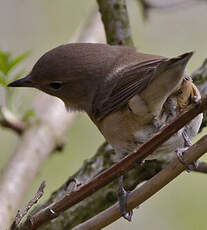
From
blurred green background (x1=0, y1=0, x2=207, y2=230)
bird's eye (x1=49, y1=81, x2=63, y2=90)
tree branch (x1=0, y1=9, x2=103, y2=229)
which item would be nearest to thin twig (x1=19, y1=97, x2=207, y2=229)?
tree branch (x1=0, y1=9, x2=103, y2=229)

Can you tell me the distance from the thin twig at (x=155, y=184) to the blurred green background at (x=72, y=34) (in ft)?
9.08

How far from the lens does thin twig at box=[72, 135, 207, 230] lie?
2390 millimetres

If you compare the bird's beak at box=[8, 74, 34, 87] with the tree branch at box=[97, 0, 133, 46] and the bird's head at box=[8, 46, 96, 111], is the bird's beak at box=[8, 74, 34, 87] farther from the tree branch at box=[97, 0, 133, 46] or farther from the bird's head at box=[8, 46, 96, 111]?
the tree branch at box=[97, 0, 133, 46]

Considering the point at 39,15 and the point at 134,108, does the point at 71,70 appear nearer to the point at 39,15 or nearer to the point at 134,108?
the point at 134,108

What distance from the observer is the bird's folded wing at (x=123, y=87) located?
2996 mm

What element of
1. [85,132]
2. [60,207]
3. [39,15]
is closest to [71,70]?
[60,207]

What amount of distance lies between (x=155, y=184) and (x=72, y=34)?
381 centimetres

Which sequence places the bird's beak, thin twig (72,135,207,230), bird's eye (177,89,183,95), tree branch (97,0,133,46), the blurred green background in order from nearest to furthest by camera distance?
thin twig (72,135,207,230), bird's eye (177,89,183,95), the bird's beak, tree branch (97,0,133,46), the blurred green background

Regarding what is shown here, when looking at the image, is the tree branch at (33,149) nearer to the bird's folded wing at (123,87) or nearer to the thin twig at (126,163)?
the bird's folded wing at (123,87)

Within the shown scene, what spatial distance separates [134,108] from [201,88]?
2.12ft

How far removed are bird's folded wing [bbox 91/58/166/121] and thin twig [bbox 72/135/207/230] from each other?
61cm

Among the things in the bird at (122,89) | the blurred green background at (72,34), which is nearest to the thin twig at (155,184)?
the bird at (122,89)

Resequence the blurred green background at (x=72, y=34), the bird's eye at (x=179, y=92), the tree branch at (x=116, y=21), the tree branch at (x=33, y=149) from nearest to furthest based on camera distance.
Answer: the bird's eye at (x=179, y=92) → the tree branch at (x=33, y=149) → the tree branch at (x=116, y=21) → the blurred green background at (x=72, y=34)

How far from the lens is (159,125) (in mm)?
3258
